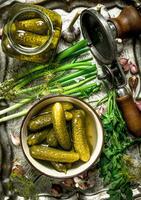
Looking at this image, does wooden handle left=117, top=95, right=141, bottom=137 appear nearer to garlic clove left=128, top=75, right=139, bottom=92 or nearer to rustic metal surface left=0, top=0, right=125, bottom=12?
garlic clove left=128, top=75, right=139, bottom=92

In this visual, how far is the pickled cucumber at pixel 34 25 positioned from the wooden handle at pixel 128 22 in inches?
8.0

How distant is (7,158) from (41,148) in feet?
0.46

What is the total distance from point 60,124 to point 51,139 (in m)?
0.06

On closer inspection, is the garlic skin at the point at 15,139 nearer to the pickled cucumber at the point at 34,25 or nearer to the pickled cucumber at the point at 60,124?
the pickled cucumber at the point at 60,124

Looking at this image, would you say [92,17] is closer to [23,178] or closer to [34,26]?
[34,26]

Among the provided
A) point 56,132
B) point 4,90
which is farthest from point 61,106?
point 4,90

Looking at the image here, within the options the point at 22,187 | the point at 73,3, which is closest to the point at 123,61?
the point at 73,3

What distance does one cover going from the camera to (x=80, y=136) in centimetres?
159

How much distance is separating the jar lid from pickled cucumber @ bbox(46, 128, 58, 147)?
23 cm

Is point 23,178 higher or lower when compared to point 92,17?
lower

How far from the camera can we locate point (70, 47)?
166cm

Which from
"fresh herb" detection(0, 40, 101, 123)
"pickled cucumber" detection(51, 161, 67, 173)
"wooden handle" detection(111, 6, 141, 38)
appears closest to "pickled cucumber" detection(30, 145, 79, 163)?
"pickled cucumber" detection(51, 161, 67, 173)

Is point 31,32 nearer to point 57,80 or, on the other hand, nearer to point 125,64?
point 57,80

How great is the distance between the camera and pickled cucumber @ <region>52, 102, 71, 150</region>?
157 centimetres
